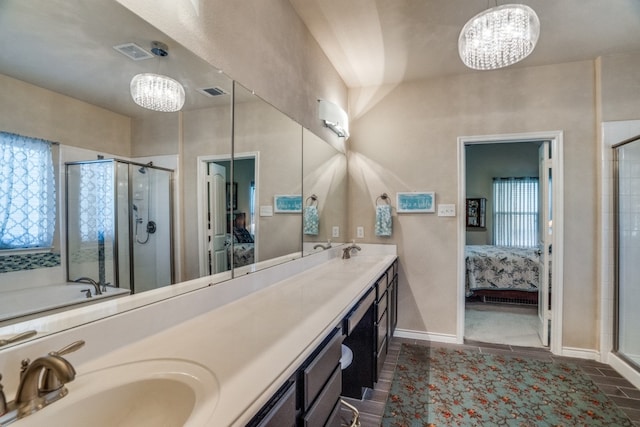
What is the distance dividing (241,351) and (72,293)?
51 centimetres

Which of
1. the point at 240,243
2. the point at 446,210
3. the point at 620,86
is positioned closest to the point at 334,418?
the point at 240,243

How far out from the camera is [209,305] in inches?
52.9

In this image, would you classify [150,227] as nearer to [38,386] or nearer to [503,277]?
[38,386]

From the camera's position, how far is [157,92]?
1.12m

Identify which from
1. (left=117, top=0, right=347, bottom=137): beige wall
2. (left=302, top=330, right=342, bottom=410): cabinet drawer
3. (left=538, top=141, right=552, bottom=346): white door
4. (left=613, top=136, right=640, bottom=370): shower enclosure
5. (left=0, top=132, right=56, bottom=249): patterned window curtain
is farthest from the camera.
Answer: (left=538, top=141, right=552, bottom=346): white door

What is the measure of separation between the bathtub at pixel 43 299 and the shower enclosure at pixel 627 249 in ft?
11.5

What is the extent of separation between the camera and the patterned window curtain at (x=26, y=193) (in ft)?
2.44

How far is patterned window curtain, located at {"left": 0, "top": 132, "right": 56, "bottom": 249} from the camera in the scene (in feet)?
2.44

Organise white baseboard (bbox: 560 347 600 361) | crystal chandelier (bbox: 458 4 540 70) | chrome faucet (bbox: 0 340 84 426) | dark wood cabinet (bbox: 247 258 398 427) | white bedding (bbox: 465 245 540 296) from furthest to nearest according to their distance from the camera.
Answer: white bedding (bbox: 465 245 540 296), white baseboard (bbox: 560 347 600 361), crystal chandelier (bbox: 458 4 540 70), dark wood cabinet (bbox: 247 258 398 427), chrome faucet (bbox: 0 340 84 426)

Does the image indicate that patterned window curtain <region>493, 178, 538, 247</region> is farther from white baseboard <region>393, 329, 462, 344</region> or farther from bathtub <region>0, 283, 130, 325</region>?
bathtub <region>0, 283, 130, 325</region>

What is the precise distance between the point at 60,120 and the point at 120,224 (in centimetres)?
34

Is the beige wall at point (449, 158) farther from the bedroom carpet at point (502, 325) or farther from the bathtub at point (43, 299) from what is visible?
the bathtub at point (43, 299)

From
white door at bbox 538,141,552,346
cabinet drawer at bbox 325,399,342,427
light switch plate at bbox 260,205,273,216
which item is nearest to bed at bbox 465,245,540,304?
white door at bbox 538,141,552,346

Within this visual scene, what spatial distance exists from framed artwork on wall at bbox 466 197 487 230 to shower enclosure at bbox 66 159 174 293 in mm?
6589
